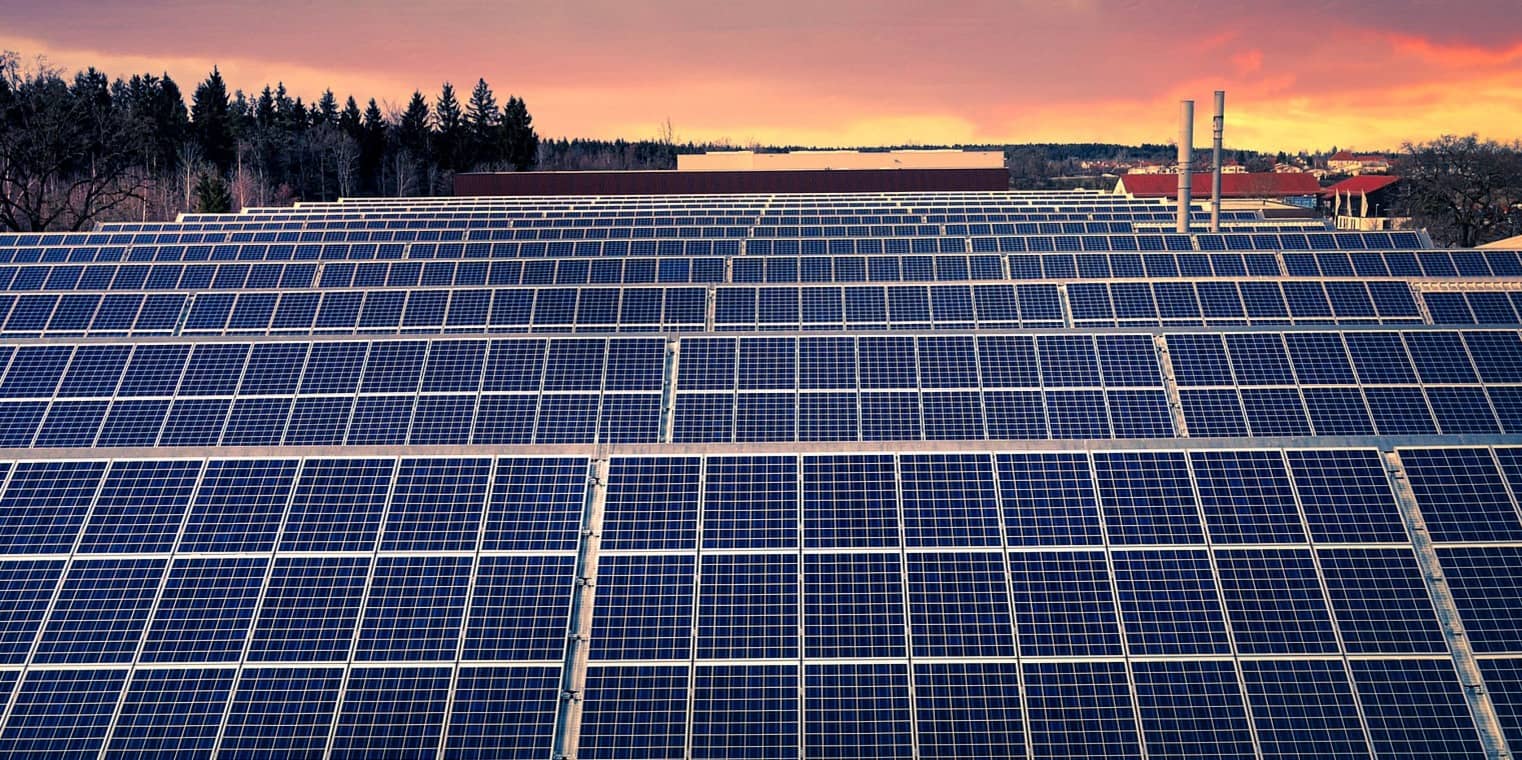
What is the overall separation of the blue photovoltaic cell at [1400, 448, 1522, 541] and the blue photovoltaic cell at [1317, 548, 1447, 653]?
1315 mm

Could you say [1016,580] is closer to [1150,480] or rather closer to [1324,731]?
[1150,480]

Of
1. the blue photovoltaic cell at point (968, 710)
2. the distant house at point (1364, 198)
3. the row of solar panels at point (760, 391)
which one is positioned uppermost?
the row of solar panels at point (760, 391)

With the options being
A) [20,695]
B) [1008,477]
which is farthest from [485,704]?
[1008,477]

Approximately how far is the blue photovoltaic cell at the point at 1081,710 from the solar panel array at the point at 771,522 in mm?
52

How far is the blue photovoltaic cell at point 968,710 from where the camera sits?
15.4m

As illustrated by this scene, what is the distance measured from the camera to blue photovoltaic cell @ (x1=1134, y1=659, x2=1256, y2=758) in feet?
50.5

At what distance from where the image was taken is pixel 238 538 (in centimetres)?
1892

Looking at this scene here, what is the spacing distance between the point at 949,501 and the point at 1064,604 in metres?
2.90

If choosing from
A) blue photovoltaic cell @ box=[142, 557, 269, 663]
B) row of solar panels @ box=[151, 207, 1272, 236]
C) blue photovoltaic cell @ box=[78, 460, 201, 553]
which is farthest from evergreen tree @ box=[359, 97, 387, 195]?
blue photovoltaic cell @ box=[142, 557, 269, 663]

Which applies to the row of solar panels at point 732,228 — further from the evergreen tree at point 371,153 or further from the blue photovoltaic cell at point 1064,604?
the evergreen tree at point 371,153

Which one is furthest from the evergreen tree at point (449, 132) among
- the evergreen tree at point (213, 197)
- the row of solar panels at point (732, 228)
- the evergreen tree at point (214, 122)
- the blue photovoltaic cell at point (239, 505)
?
the blue photovoltaic cell at point (239, 505)

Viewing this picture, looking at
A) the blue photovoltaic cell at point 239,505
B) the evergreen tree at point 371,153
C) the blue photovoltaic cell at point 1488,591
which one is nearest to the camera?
the blue photovoltaic cell at point 1488,591

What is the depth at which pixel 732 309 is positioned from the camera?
2727cm

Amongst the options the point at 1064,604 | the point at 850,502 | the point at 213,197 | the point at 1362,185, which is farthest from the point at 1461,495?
the point at 1362,185
